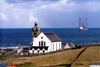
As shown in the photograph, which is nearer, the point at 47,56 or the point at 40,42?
the point at 47,56

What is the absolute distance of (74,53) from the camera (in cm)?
8788

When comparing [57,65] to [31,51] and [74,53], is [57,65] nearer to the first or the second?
[74,53]

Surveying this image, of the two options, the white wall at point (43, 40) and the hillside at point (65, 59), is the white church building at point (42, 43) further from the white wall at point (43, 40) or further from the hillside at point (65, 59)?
the hillside at point (65, 59)

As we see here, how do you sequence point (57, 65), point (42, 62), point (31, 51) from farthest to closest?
point (31, 51)
point (42, 62)
point (57, 65)

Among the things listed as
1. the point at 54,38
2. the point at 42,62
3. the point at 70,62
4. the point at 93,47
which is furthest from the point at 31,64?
the point at 54,38

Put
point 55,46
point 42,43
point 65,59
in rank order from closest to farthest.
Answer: point 65,59
point 42,43
point 55,46

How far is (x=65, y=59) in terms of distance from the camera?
8512 cm

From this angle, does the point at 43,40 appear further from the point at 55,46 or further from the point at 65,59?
the point at 65,59

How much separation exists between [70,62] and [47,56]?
9.85m

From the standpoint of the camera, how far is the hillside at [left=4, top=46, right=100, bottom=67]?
79887 mm

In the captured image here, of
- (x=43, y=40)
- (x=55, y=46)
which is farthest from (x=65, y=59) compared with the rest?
(x=55, y=46)

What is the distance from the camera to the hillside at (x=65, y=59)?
79887mm

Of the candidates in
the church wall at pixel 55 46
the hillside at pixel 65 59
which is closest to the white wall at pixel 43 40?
the church wall at pixel 55 46

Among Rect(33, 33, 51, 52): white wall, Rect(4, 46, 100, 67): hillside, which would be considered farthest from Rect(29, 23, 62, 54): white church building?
Rect(4, 46, 100, 67): hillside
